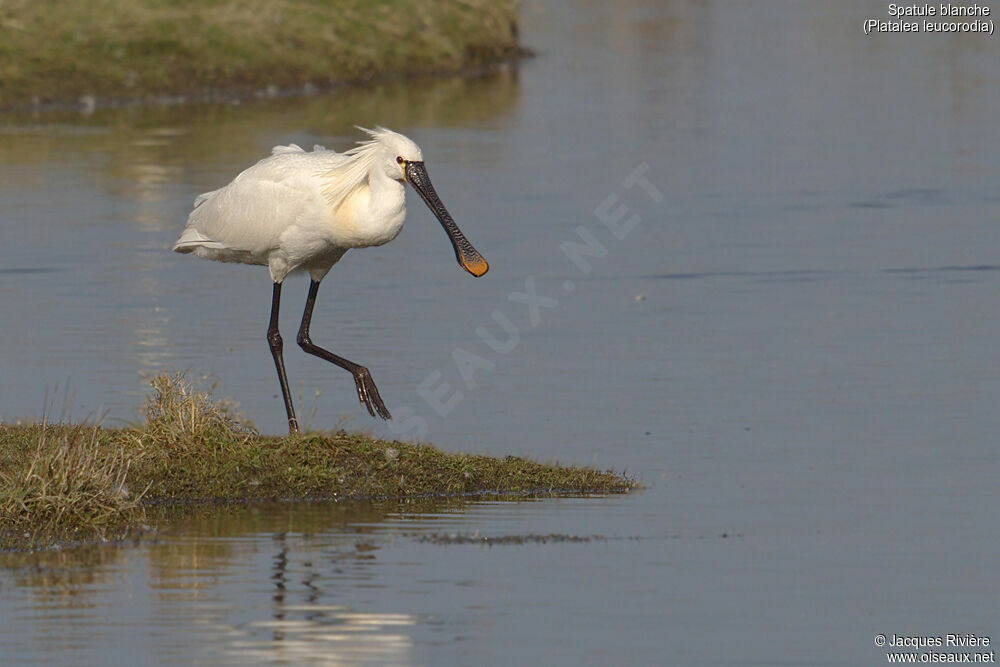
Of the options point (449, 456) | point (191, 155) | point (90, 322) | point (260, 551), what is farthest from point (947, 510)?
point (191, 155)

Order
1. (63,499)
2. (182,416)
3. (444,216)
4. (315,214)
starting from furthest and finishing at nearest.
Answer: (444,216) < (315,214) < (182,416) < (63,499)

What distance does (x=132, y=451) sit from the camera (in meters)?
11.7

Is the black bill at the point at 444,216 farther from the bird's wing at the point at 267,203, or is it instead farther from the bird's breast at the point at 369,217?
the bird's wing at the point at 267,203

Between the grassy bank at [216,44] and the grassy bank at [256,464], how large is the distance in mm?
20698

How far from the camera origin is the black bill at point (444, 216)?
1248cm

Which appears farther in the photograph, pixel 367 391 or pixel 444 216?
pixel 367 391

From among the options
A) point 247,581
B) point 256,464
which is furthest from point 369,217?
point 247,581

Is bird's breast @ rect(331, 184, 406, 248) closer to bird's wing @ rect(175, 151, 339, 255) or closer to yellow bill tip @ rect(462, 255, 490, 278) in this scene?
bird's wing @ rect(175, 151, 339, 255)

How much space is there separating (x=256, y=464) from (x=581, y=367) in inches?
168

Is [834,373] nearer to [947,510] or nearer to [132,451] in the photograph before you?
[947,510]

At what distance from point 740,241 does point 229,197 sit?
29.2 feet

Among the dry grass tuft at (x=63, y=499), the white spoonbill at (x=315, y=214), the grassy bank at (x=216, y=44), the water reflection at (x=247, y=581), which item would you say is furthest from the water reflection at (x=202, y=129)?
the dry grass tuft at (x=63, y=499)

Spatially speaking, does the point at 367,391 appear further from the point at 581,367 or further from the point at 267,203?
the point at 581,367

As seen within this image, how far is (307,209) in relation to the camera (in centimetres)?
1277
